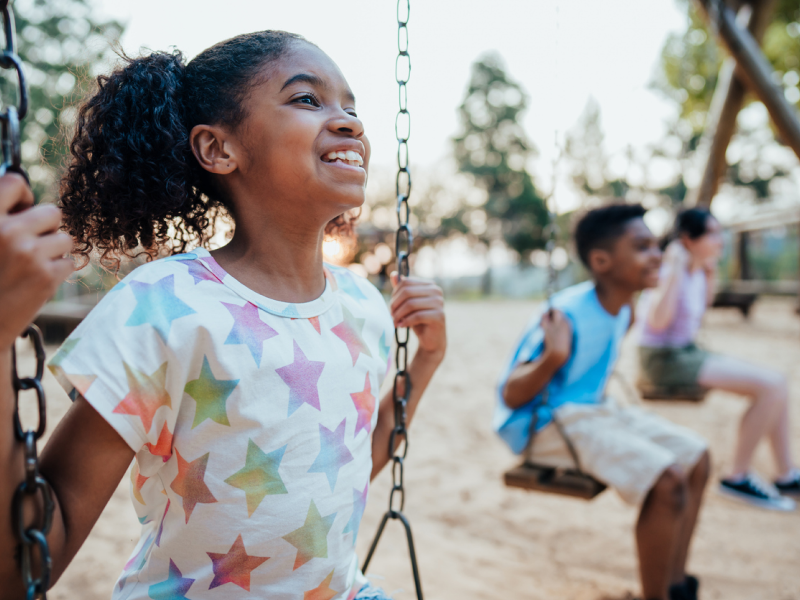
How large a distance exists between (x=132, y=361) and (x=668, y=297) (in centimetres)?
337

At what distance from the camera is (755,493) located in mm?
3352

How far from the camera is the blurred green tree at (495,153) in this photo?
2706 cm

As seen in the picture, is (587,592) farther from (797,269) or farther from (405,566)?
(797,269)

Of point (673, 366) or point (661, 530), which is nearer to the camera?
point (661, 530)

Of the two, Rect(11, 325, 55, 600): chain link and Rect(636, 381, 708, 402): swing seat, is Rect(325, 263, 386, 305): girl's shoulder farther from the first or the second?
Rect(636, 381, 708, 402): swing seat

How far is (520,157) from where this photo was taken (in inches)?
Answer: 1082

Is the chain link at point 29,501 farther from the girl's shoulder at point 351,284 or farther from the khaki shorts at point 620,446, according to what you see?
the khaki shorts at point 620,446

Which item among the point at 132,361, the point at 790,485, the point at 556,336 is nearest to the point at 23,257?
the point at 132,361

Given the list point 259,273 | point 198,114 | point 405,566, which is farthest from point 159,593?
point 405,566

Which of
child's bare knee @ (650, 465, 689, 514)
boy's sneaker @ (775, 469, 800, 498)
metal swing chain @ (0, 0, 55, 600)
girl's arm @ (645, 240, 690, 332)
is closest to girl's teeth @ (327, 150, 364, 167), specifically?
metal swing chain @ (0, 0, 55, 600)

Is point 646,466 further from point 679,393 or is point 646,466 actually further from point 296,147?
point 296,147

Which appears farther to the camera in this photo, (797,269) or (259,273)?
(797,269)

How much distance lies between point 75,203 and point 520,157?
2766 cm

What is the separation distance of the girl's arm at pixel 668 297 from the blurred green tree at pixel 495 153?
23.5 m
